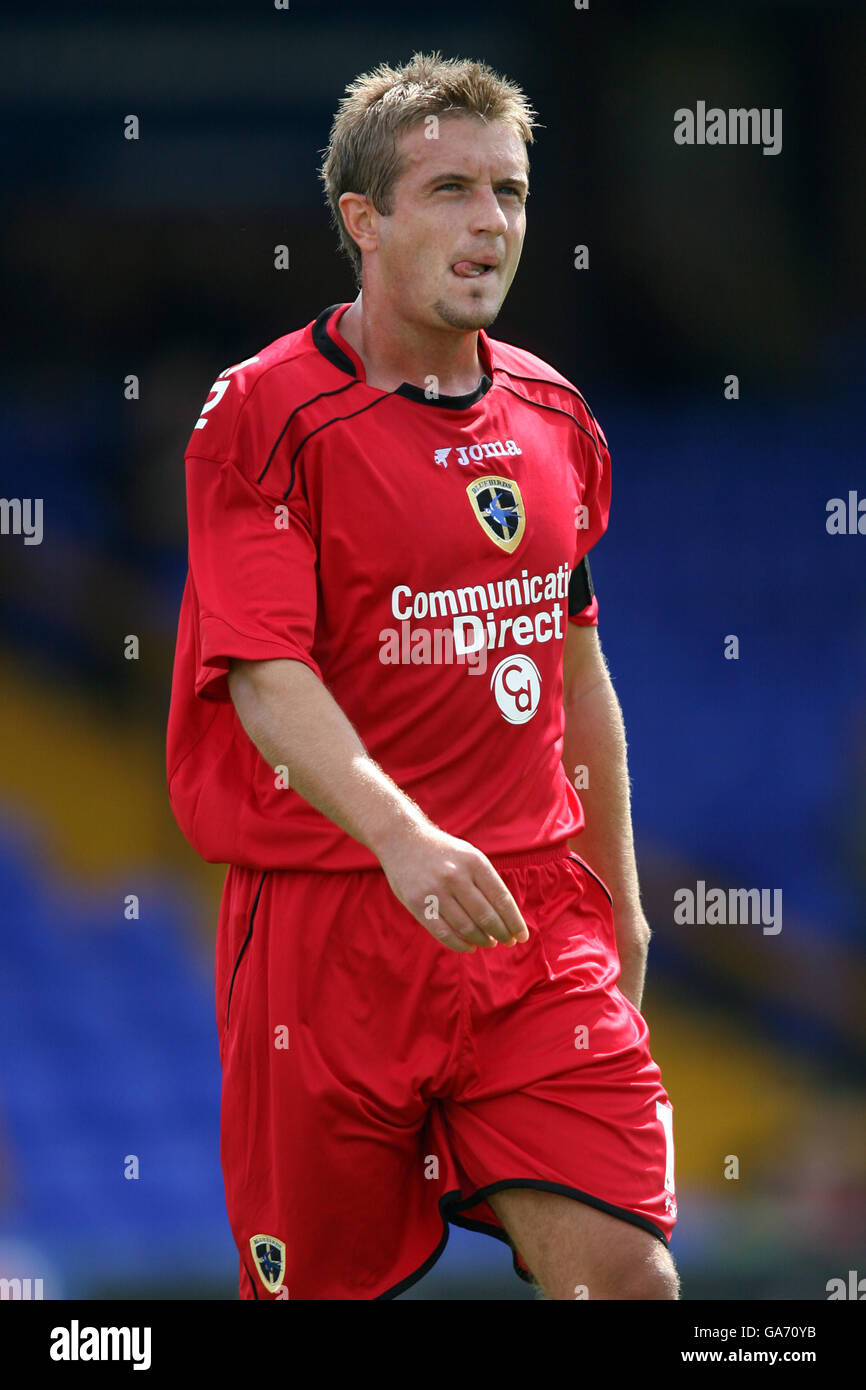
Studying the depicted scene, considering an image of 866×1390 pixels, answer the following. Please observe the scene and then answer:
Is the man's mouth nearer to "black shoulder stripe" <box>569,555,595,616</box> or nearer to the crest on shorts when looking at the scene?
"black shoulder stripe" <box>569,555,595,616</box>

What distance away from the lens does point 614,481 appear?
4.94 meters

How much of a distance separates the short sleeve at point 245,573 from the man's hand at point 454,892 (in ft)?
0.93

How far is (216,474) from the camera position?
2.40 m

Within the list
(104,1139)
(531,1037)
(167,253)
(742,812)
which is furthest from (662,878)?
(531,1037)

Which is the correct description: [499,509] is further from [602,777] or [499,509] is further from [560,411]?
[602,777]

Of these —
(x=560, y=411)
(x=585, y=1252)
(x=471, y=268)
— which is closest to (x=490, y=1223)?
(x=585, y=1252)

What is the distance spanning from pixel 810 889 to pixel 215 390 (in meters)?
2.73

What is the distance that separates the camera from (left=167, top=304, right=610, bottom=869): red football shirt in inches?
93.9

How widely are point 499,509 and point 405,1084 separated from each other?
2.41 ft

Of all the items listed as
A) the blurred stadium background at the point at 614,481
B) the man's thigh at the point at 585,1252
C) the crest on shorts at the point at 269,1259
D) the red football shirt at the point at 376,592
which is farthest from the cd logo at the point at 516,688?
the blurred stadium background at the point at 614,481

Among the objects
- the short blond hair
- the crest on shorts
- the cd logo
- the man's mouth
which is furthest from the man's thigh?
the short blond hair

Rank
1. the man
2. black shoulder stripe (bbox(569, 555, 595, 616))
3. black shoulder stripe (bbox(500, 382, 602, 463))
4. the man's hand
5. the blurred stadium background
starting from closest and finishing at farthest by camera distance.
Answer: the man's hand → the man → black shoulder stripe (bbox(500, 382, 602, 463)) → black shoulder stripe (bbox(569, 555, 595, 616)) → the blurred stadium background
